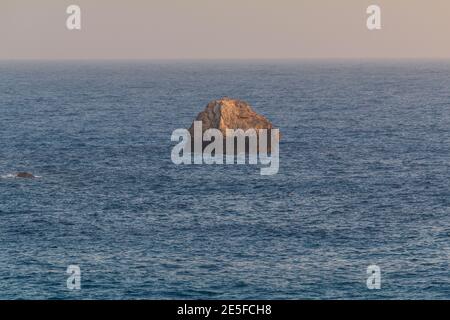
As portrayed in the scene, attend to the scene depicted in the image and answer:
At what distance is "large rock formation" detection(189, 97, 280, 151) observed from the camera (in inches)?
5359

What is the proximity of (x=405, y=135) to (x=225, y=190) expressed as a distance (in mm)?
69262

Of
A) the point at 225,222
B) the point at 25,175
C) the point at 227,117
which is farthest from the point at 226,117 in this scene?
the point at 225,222

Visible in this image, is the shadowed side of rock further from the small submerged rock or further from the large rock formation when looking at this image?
the small submerged rock

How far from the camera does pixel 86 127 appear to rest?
18475 cm

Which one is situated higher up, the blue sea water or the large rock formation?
the large rock formation

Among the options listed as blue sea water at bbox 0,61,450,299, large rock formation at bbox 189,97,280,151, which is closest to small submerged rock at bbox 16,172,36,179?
blue sea water at bbox 0,61,450,299

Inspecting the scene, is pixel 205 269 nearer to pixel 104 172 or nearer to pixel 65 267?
pixel 65 267

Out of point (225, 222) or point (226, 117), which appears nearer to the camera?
point (225, 222)

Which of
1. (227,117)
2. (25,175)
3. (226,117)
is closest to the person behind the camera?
(25,175)

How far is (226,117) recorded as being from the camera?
136m

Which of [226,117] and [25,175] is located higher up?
[226,117]

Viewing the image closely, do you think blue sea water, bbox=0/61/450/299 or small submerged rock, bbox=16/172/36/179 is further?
small submerged rock, bbox=16/172/36/179

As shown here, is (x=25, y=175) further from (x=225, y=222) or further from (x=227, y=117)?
(x=225, y=222)
